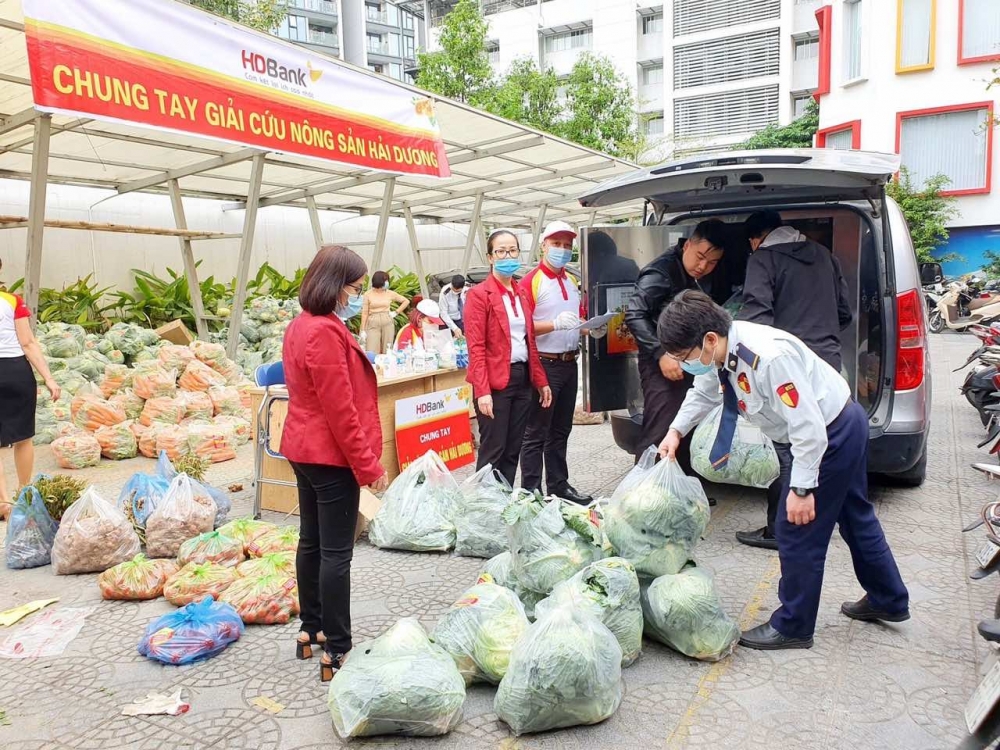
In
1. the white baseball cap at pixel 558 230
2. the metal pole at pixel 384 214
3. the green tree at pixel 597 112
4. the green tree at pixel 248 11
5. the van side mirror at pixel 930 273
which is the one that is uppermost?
the green tree at pixel 248 11

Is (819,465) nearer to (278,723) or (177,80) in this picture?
(278,723)

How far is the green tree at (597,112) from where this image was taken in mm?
22031

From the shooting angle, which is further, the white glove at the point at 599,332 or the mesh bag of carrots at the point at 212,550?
the white glove at the point at 599,332

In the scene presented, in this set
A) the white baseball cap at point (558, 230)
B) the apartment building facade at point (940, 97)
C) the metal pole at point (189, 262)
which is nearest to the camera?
the white baseball cap at point (558, 230)

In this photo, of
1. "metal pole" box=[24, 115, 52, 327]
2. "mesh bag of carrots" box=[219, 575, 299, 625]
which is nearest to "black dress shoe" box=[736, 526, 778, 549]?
"mesh bag of carrots" box=[219, 575, 299, 625]

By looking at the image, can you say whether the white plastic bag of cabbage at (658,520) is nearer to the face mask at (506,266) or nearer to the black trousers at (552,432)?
the black trousers at (552,432)

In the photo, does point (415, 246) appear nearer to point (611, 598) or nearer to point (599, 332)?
point (599, 332)

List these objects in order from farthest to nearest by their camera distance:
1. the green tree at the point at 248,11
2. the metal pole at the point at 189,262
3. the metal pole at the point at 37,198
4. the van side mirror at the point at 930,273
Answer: the green tree at the point at 248,11 < the metal pole at the point at 189,262 < the metal pole at the point at 37,198 < the van side mirror at the point at 930,273

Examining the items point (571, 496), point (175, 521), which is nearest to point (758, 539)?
point (571, 496)

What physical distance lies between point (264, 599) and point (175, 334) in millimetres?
6737

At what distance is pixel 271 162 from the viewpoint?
27.9 ft

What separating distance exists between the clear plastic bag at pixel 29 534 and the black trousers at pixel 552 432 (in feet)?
9.16

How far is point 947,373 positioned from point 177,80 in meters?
10.2

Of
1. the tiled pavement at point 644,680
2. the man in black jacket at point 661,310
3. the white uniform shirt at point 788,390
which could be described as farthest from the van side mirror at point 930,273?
the white uniform shirt at point 788,390
